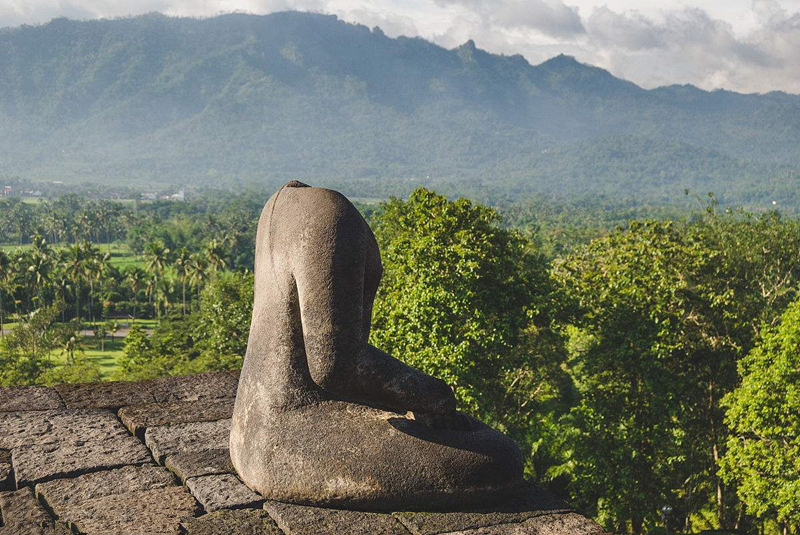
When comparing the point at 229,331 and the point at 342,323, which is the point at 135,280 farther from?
the point at 342,323

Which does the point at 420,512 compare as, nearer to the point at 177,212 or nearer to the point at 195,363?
the point at 195,363

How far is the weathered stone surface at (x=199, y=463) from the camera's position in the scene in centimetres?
505

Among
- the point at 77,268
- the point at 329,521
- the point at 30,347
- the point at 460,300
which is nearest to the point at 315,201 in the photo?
the point at 329,521

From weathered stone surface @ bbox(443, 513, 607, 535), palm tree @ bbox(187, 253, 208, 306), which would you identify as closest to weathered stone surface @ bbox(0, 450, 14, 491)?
weathered stone surface @ bbox(443, 513, 607, 535)

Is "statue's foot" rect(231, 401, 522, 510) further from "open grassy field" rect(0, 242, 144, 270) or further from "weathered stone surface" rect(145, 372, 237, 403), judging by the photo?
"open grassy field" rect(0, 242, 144, 270)

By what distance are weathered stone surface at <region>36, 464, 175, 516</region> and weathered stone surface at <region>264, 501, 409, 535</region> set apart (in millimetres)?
1096

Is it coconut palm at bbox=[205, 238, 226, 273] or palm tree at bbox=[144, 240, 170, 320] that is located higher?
coconut palm at bbox=[205, 238, 226, 273]

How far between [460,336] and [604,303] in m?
3.93

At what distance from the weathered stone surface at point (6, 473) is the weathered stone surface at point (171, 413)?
0.93 m

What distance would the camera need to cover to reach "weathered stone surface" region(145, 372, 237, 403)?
713 cm

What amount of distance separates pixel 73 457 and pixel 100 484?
1.99 ft

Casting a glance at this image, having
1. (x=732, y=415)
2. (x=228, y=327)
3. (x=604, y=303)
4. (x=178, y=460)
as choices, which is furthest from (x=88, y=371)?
(x=178, y=460)

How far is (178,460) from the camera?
5262 millimetres

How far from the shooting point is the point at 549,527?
14.1 ft
